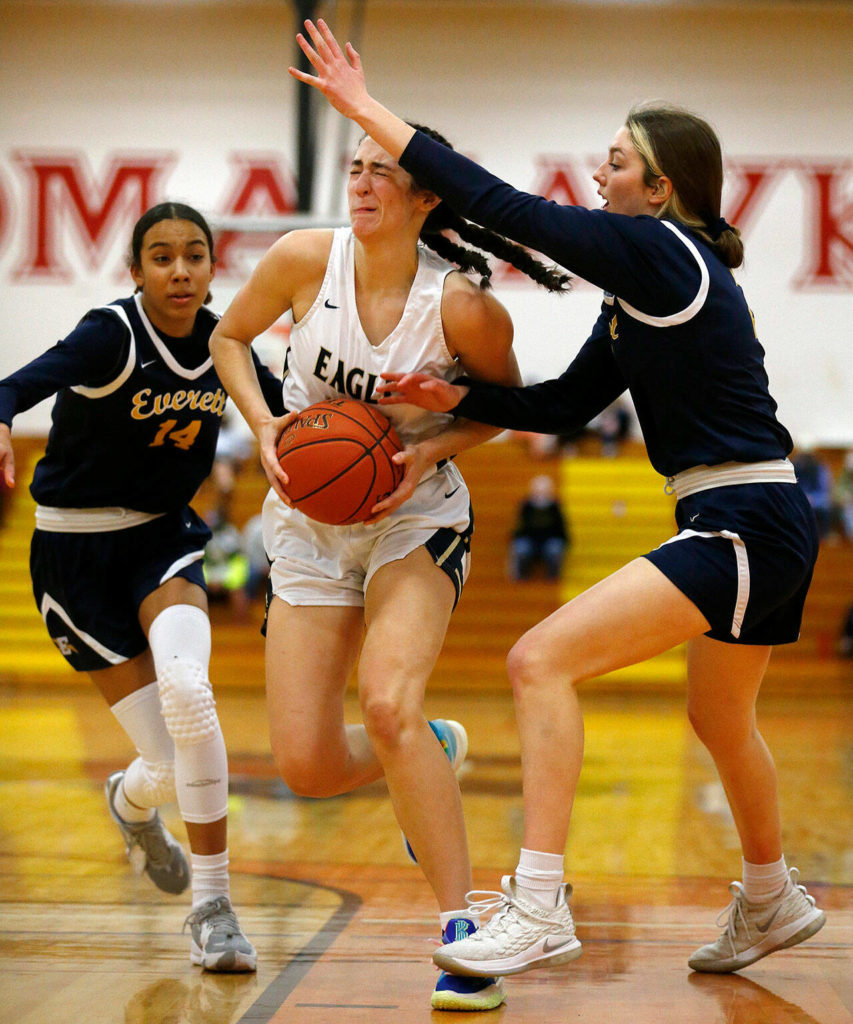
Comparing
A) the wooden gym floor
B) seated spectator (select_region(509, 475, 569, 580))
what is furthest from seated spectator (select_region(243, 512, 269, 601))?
the wooden gym floor

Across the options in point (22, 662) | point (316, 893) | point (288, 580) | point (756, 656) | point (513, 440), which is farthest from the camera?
point (513, 440)

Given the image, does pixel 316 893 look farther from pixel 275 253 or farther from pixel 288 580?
pixel 275 253

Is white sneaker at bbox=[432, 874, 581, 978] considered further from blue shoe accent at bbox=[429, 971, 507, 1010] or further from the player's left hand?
the player's left hand

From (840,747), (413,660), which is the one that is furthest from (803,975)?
(840,747)

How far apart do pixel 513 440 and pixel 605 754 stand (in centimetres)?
898

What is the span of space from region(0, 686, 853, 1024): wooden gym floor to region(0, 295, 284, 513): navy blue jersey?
4.17ft

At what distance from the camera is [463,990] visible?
2.64 metres

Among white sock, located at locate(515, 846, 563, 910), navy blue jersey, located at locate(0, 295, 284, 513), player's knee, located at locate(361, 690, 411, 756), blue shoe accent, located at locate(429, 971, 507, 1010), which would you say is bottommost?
blue shoe accent, located at locate(429, 971, 507, 1010)

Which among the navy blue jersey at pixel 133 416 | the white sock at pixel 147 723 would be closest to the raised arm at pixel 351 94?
the navy blue jersey at pixel 133 416

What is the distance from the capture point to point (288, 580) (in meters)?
3.15

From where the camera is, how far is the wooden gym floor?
9.00 feet

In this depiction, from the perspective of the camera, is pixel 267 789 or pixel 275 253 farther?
pixel 267 789

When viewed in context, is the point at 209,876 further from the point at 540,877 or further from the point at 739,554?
the point at 739,554

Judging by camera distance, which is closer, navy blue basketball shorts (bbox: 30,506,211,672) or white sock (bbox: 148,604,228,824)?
white sock (bbox: 148,604,228,824)
